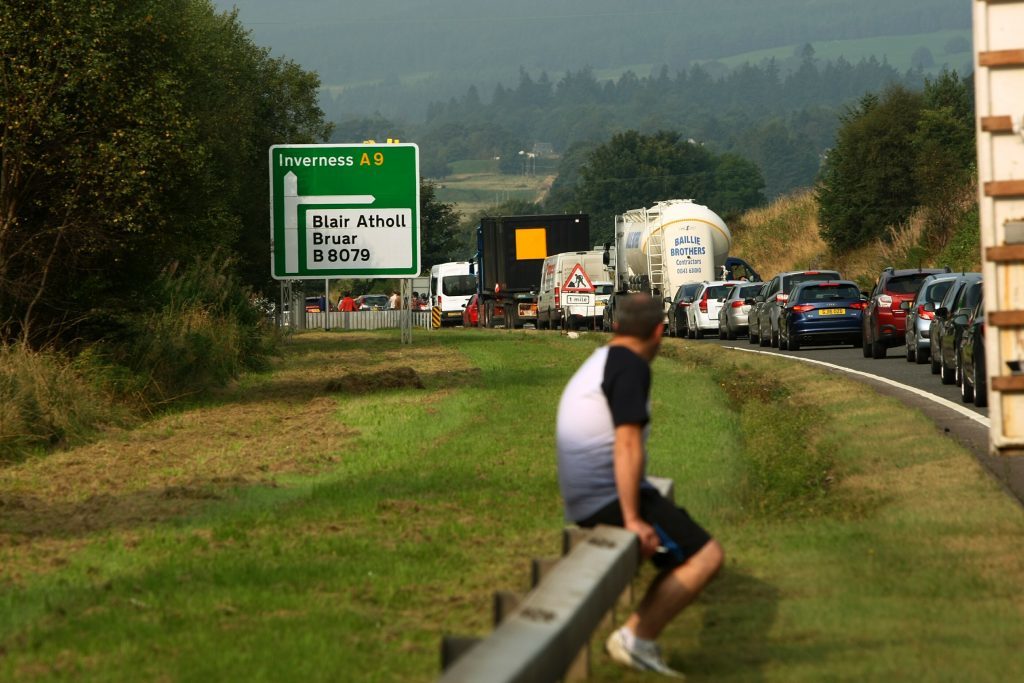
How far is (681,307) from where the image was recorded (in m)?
46.9

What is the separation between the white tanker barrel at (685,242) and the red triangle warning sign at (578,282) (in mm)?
1870

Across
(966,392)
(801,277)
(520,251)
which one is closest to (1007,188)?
(966,392)

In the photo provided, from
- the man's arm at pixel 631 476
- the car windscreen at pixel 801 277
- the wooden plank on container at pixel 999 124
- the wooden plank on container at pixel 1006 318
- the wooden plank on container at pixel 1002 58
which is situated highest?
the wooden plank on container at pixel 1002 58

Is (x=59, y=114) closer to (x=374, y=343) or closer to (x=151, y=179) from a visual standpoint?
(x=151, y=179)

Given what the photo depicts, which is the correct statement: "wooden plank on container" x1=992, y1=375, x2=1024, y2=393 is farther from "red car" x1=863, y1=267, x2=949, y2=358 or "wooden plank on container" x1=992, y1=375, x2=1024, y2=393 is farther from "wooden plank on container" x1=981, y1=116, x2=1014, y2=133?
"red car" x1=863, y1=267, x2=949, y2=358

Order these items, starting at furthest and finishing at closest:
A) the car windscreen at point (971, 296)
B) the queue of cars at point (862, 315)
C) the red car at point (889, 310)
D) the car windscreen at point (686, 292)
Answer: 1. the car windscreen at point (686, 292)
2. the red car at point (889, 310)
3. the car windscreen at point (971, 296)
4. the queue of cars at point (862, 315)

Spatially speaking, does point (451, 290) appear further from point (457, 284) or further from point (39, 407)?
point (39, 407)

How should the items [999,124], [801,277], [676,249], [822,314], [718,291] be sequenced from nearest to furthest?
1. [999,124]
2. [822,314]
3. [801,277]
4. [718,291]
5. [676,249]

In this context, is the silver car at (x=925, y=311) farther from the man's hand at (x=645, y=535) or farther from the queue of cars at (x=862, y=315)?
the man's hand at (x=645, y=535)

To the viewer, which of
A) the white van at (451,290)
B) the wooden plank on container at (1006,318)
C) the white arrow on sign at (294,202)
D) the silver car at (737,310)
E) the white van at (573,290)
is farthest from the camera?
the white van at (451,290)

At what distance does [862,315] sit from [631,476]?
28.3 metres

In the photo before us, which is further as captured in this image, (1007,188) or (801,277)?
(801,277)

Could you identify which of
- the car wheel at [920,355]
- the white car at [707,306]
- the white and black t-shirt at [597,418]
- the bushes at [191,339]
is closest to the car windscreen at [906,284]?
the car wheel at [920,355]

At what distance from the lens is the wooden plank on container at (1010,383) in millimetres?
9156
